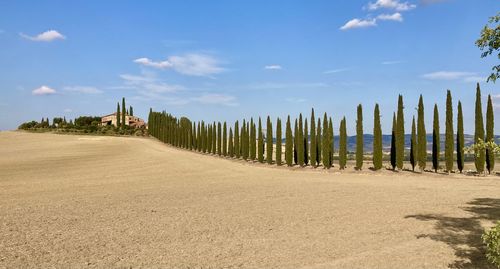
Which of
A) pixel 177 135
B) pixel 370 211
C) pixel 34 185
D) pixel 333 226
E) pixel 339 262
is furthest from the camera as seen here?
pixel 177 135

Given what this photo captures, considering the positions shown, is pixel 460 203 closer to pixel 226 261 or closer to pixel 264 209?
pixel 264 209

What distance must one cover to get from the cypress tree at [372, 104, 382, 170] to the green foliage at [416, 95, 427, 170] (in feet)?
11.3

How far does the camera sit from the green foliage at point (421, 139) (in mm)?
36344

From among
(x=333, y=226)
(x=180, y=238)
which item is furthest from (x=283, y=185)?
(x=180, y=238)

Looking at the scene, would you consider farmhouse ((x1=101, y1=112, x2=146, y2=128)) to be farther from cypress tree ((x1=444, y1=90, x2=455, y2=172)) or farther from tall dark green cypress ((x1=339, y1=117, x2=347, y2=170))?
cypress tree ((x1=444, y1=90, x2=455, y2=172))

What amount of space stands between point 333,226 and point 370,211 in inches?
124

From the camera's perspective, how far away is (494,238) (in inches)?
291

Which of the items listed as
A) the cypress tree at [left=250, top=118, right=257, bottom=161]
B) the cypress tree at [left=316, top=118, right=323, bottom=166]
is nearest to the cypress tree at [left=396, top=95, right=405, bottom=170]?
the cypress tree at [left=316, top=118, right=323, bottom=166]

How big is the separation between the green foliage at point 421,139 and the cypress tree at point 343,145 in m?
6.63

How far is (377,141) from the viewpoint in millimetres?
37438

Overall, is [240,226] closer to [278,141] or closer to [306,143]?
[306,143]

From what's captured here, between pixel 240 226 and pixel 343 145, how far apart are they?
29.3m

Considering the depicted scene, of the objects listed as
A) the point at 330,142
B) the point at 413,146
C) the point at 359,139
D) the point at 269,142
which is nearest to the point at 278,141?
the point at 269,142

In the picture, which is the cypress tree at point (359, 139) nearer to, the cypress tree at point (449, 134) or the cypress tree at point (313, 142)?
the cypress tree at point (313, 142)
